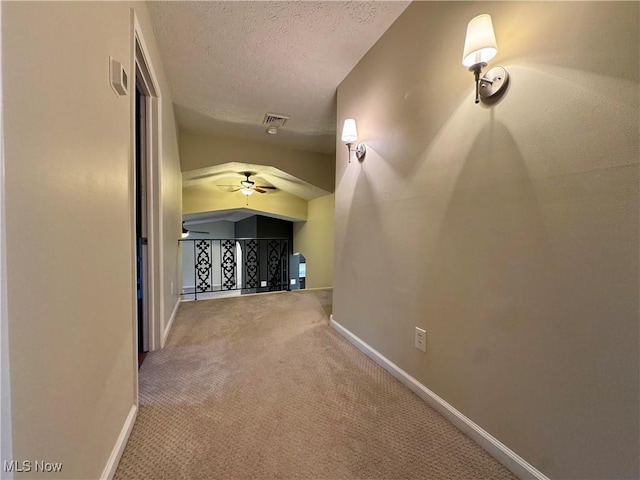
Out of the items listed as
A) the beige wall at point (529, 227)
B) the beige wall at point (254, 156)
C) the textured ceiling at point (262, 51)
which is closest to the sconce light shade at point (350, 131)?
the beige wall at point (529, 227)

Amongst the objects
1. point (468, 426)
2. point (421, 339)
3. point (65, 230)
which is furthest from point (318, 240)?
point (65, 230)

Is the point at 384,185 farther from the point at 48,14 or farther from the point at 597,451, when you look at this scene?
the point at 48,14

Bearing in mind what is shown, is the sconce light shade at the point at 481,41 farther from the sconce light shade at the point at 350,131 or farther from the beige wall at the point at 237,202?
the beige wall at the point at 237,202

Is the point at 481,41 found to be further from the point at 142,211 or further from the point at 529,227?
the point at 142,211

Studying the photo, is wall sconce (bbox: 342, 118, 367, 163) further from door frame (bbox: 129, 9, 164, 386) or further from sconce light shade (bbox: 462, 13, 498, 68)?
door frame (bbox: 129, 9, 164, 386)

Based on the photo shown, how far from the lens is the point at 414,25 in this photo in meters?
1.71

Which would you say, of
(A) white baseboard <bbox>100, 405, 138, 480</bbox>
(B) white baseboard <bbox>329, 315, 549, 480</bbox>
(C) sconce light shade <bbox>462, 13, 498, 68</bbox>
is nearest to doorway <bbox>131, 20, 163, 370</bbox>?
(A) white baseboard <bbox>100, 405, 138, 480</bbox>

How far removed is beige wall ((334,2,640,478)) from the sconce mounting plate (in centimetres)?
4

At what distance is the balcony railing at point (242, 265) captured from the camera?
202 inches

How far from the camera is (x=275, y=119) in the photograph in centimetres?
342

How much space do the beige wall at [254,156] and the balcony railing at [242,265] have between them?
1.39 metres

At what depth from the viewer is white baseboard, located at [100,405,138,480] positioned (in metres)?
1.05

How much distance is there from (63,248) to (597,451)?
1.78 metres

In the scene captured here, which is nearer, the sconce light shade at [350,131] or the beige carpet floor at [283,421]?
the beige carpet floor at [283,421]
